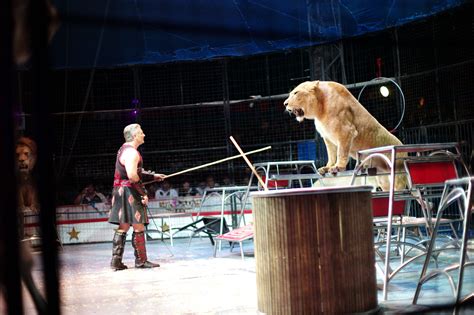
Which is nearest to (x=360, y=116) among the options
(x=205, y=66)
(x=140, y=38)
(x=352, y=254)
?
(x=352, y=254)

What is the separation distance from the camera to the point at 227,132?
451 inches

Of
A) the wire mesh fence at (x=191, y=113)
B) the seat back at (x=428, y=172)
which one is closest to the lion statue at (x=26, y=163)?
the seat back at (x=428, y=172)

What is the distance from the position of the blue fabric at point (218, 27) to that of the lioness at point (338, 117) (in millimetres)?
4339

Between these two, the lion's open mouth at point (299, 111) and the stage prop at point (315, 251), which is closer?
the stage prop at point (315, 251)

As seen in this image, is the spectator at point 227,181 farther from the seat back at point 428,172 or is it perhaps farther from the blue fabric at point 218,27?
the seat back at point 428,172

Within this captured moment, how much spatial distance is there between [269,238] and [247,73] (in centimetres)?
942

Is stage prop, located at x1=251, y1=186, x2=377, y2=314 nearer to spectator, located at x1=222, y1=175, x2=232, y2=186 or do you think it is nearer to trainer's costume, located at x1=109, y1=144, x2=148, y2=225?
trainer's costume, located at x1=109, y1=144, x2=148, y2=225

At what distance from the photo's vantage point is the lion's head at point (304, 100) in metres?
5.09

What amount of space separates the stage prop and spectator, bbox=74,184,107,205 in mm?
8952

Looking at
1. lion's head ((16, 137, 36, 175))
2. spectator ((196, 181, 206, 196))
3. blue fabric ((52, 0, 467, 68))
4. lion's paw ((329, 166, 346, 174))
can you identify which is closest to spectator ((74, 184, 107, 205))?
spectator ((196, 181, 206, 196))

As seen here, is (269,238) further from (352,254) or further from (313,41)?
(313,41)

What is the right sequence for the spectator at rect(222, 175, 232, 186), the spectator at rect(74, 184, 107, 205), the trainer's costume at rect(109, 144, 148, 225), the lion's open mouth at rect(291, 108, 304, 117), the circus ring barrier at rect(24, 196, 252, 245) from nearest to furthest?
the lion's open mouth at rect(291, 108, 304, 117)
the trainer's costume at rect(109, 144, 148, 225)
the circus ring barrier at rect(24, 196, 252, 245)
the spectator at rect(222, 175, 232, 186)
the spectator at rect(74, 184, 107, 205)

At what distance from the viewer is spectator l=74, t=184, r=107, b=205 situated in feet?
37.1

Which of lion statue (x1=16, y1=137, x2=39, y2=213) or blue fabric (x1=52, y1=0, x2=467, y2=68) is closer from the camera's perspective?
lion statue (x1=16, y1=137, x2=39, y2=213)
